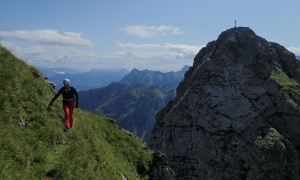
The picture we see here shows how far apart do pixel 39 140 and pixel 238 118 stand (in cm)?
7156

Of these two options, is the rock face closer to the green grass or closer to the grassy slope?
the green grass

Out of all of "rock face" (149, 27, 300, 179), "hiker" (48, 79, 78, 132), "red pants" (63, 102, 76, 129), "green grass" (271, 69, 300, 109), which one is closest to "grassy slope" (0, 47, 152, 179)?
"red pants" (63, 102, 76, 129)

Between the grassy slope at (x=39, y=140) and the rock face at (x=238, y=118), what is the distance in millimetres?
54022

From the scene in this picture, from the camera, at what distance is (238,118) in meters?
88.9

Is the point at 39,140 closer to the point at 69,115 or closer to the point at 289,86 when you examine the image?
the point at 69,115

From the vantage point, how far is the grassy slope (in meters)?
19.5

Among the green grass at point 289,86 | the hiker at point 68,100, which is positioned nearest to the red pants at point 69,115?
the hiker at point 68,100

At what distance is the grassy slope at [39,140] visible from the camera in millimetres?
19531

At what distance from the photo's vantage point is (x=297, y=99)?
90.4m

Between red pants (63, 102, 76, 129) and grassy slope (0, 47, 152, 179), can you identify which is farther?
red pants (63, 102, 76, 129)

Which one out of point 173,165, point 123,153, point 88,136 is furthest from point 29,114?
point 173,165

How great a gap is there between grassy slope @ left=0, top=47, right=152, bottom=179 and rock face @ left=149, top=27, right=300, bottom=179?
54022 millimetres

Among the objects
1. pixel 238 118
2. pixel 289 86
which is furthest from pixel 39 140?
pixel 289 86

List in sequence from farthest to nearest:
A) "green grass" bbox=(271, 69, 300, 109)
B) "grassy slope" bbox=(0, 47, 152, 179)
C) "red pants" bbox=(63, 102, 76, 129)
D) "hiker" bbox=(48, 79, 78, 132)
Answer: "green grass" bbox=(271, 69, 300, 109)
"hiker" bbox=(48, 79, 78, 132)
"red pants" bbox=(63, 102, 76, 129)
"grassy slope" bbox=(0, 47, 152, 179)
